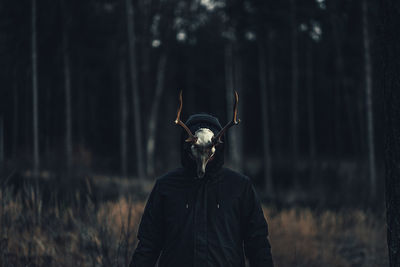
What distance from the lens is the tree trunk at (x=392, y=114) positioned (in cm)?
302

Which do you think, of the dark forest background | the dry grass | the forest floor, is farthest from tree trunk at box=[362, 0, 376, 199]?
the forest floor

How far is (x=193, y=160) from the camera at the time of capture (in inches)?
105

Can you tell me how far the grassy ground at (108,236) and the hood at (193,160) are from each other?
1468 millimetres

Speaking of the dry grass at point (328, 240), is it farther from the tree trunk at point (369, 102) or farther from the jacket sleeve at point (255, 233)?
the tree trunk at point (369, 102)

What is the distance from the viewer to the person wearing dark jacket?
2.61 metres

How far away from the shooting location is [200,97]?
30.2m

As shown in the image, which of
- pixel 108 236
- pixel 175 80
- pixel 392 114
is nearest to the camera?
pixel 392 114

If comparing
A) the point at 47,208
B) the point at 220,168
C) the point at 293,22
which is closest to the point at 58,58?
the point at 293,22

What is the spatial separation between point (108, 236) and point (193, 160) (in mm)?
2306

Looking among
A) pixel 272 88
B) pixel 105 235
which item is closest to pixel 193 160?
pixel 105 235

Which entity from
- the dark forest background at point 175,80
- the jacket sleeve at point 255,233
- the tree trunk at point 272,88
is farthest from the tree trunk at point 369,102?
the jacket sleeve at point 255,233

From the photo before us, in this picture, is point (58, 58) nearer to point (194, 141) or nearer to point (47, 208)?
point (47, 208)

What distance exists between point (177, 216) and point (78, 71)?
16.9 meters

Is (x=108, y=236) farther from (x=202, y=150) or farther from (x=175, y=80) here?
(x=175, y=80)
